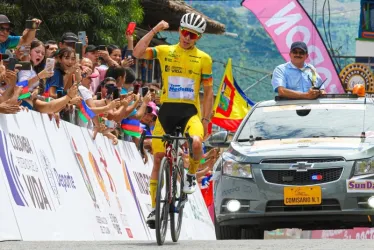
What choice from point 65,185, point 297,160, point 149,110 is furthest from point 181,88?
point 149,110

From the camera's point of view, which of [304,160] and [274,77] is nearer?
[304,160]

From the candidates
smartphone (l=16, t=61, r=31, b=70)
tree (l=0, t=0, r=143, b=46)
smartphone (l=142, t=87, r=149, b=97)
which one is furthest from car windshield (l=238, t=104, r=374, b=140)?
tree (l=0, t=0, r=143, b=46)

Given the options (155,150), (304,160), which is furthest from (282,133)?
(155,150)

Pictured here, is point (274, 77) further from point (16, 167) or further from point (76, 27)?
point (76, 27)

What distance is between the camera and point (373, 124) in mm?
15000

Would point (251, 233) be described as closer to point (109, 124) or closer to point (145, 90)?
point (109, 124)

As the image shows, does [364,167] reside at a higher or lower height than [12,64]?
lower

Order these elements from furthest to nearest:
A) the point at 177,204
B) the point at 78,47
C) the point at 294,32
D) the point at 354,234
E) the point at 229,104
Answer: the point at 294,32
the point at 229,104
the point at 354,234
the point at 78,47
the point at 177,204

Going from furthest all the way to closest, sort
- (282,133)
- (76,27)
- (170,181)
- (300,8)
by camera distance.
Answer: (300,8), (76,27), (282,133), (170,181)

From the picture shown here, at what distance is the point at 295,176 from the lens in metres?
14.2

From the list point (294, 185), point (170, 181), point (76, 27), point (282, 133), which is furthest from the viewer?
point (76, 27)

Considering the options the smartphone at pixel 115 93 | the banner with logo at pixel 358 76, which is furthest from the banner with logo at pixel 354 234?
the smartphone at pixel 115 93

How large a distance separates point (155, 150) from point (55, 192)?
5.09ft

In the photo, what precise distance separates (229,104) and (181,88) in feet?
56.9
